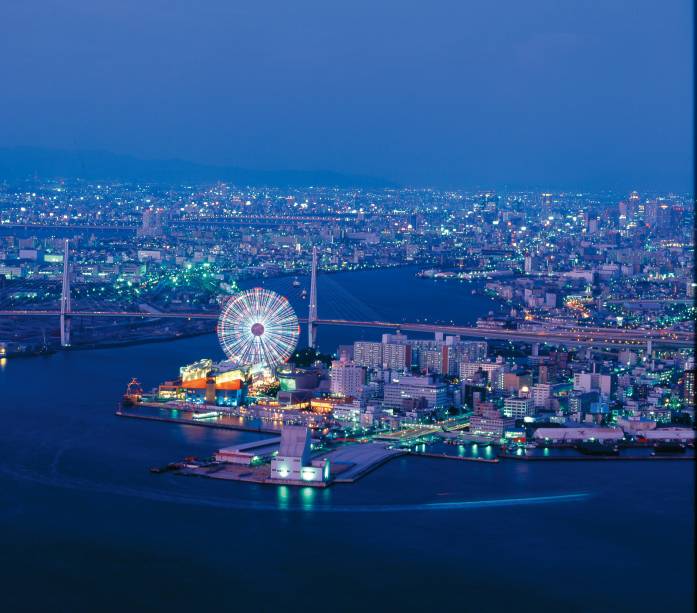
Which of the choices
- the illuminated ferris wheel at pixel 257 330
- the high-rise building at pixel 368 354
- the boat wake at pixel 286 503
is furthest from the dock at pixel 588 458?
the illuminated ferris wheel at pixel 257 330

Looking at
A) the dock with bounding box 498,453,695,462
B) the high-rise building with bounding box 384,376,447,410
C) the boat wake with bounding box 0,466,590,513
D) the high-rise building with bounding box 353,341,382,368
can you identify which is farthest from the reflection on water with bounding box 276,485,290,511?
the high-rise building with bounding box 353,341,382,368

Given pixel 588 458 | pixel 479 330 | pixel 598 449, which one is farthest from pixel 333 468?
pixel 479 330

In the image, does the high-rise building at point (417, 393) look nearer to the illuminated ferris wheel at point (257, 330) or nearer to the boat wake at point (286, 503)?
the illuminated ferris wheel at point (257, 330)

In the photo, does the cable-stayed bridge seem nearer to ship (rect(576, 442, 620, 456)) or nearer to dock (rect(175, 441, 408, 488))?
ship (rect(576, 442, 620, 456))

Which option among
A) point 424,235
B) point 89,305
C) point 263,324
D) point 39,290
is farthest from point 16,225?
point 263,324

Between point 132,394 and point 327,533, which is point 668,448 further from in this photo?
point 132,394

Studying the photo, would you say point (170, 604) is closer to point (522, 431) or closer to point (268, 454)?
point (268, 454)

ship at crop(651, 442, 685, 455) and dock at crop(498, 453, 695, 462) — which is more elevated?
ship at crop(651, 442, 685, 455)
